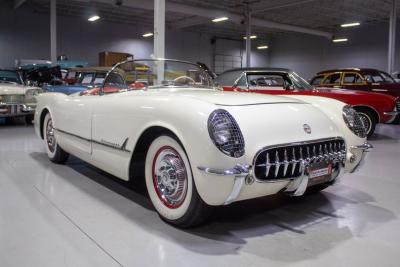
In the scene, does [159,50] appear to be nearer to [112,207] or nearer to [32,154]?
[32,154]

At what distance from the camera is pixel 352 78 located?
909 centimetres

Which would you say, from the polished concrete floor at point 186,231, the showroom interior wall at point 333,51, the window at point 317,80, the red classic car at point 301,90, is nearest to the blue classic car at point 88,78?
the red classic car at point 301,90

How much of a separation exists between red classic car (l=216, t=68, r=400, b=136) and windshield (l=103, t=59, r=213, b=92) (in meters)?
2.38

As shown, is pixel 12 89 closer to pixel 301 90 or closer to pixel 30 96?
pixel 30 96

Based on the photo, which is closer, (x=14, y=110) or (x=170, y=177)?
(x=170, y=177)

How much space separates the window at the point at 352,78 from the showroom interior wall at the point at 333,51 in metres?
12.4

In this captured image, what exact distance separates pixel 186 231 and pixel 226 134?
2.42ft

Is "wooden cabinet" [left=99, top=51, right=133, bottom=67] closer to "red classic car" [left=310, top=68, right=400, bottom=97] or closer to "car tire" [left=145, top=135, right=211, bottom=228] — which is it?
"red classic car" [left=310, top=68, right=400, bottom=97]

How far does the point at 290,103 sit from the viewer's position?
9.20 ft

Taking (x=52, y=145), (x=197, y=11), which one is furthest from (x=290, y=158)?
(x=197, y=11)

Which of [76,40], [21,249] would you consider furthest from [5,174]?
[76,40]

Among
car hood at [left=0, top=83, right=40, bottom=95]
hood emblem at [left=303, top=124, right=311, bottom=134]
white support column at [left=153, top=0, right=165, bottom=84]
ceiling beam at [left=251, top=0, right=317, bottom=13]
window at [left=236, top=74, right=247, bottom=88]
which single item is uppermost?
ceiling beam at [left=251, top=0, right=317, bottom=13]

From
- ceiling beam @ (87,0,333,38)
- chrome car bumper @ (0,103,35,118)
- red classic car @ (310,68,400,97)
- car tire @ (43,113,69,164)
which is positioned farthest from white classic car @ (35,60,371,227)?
ceiling beam @ (87,0,333,38)

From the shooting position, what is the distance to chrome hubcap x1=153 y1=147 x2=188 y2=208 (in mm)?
2467
